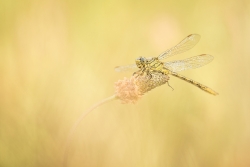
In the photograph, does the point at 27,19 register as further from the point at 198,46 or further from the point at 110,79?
the point at 198,46

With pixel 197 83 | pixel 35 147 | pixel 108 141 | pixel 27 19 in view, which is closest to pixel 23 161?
pixel 35 147

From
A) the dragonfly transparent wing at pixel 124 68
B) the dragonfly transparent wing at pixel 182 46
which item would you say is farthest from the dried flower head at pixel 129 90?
the dragonfly transparent wing at pixel 182 46

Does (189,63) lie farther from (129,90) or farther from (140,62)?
(129,90)

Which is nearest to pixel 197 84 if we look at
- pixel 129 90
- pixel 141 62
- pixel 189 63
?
pixel 189 63

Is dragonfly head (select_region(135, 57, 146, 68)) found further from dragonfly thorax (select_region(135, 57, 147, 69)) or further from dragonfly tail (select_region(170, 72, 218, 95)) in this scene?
dragonfly tail (select_region(170, 72, 218, 95))

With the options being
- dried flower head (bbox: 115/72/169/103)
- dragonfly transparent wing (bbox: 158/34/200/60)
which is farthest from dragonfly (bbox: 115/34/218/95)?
dried flower head (bbox: 115/72/169/103)

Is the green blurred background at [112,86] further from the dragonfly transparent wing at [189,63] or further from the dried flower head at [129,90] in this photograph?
the dried flower head at [129,90]
